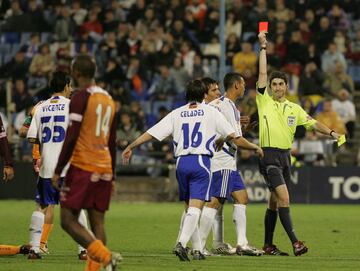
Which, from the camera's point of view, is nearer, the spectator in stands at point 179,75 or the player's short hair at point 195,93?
the player's short hair at point 195,93

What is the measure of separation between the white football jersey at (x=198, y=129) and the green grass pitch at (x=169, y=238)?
132 centimetres

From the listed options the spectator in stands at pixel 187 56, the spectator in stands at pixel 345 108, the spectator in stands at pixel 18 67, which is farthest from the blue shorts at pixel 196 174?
the spectator in stands at pixel 18 67

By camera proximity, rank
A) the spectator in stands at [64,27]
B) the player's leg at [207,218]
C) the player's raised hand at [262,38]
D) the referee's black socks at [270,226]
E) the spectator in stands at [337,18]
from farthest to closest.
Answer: the spectator in stands at [64,27]
the spectator in stands at [337,18]
the referee's black socks at [270,226]
the player's raised hand at [262,38]
the player's leg at [207,218]

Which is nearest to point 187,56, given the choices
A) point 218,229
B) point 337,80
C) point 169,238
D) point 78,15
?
Answer: point 337,80

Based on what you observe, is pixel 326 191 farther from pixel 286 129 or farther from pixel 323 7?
pixel 286 129

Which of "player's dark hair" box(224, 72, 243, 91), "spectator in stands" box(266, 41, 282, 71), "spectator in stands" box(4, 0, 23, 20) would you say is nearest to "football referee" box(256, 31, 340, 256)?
"player's dark hair" box(224, 72, 243, 91)

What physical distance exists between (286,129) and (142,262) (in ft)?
10.0

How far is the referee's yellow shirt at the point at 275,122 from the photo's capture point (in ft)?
50.8

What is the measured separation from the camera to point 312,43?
103 feet

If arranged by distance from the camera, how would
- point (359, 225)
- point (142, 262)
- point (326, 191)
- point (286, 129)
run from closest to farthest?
point (142, 262)
point (286, 129)
point (359, 225)
point (326, 191)

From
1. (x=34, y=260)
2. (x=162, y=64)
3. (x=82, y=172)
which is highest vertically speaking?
(x=162, y=64)

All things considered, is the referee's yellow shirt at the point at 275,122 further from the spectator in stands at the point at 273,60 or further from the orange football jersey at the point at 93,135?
the spectator in stands at the point at 273,60

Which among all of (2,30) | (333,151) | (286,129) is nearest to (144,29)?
(2,30)

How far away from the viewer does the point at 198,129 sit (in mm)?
13781
